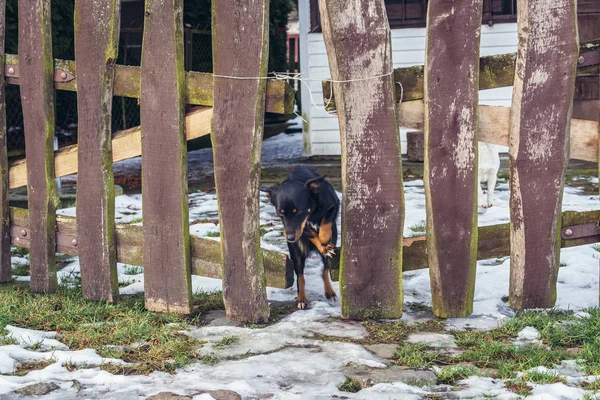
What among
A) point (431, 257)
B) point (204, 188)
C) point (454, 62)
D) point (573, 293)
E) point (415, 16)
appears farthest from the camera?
point (415, 16)

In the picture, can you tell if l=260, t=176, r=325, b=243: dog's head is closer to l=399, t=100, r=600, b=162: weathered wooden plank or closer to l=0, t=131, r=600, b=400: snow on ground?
l=0, t=131, r=600, b=400: snow on ground

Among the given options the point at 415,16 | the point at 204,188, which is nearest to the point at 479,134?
the point at 204,188

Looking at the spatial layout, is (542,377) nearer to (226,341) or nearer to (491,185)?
(226,341)

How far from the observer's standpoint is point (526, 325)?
4.03 meters

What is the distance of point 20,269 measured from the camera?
5.76 m

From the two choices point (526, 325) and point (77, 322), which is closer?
point (526, 325)

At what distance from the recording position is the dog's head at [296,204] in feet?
15.6

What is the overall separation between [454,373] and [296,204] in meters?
1.75

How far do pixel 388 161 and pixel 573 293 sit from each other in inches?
63.4

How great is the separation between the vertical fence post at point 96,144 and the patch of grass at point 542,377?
2.58 metres

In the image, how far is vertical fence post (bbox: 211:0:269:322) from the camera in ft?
13.2

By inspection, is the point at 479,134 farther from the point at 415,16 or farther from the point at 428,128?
the point at 415,16

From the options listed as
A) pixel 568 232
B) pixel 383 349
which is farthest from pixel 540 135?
pixel 383 349

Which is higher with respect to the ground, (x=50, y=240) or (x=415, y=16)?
(x=415, y=16)
